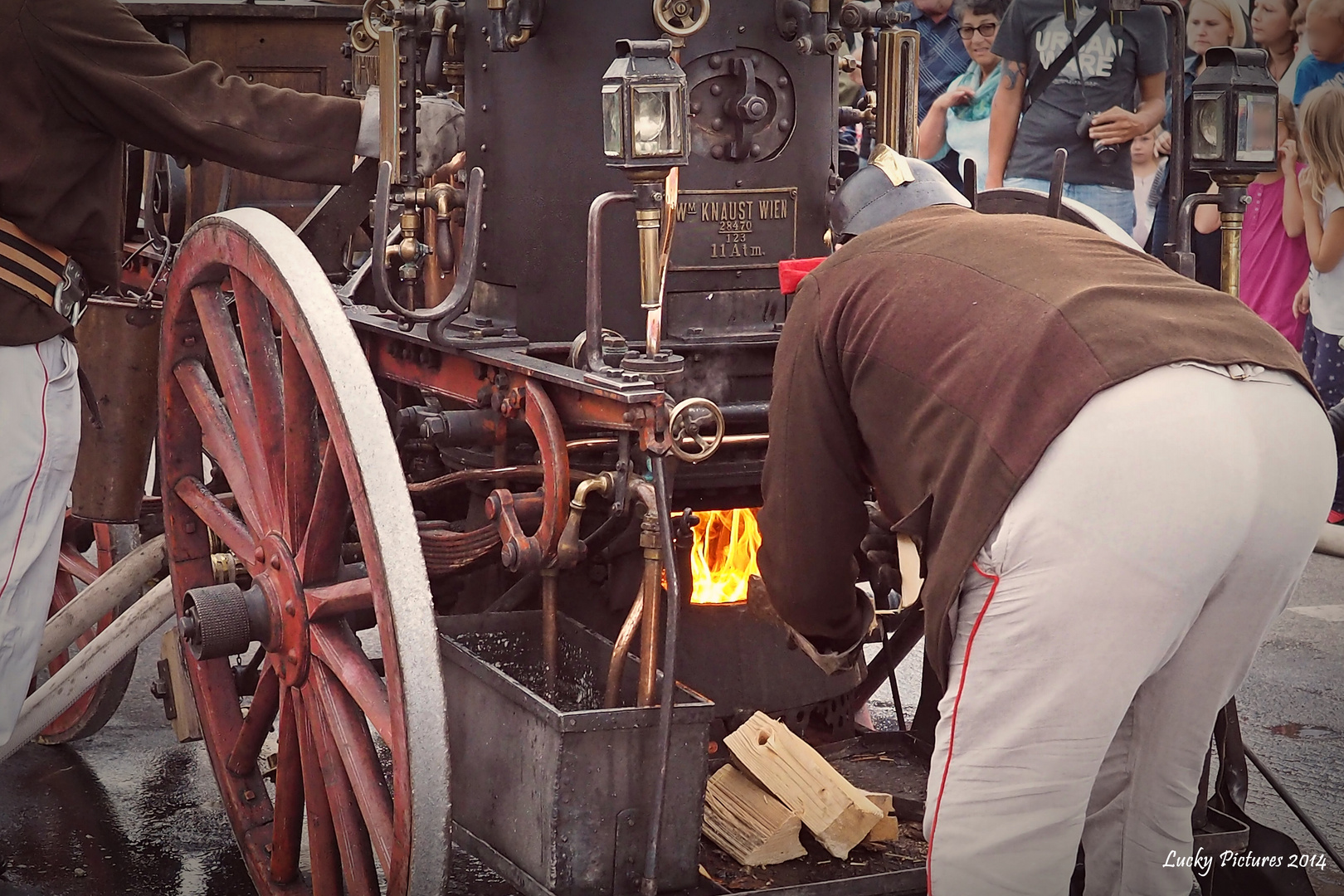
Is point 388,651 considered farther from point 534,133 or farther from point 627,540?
point 534,133

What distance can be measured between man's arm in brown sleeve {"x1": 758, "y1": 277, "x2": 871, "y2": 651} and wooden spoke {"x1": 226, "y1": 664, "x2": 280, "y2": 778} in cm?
105

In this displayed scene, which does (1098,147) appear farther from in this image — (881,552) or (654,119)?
(654,119)

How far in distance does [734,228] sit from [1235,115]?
1067mm

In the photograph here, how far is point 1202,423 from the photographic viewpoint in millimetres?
2234

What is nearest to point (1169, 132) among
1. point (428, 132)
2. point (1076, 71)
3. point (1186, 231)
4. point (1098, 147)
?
point (1098, 147)

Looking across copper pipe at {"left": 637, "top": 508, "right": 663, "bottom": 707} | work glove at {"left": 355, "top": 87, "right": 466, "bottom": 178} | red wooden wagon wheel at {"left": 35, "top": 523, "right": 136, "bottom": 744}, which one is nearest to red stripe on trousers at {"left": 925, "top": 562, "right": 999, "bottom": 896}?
copper pipe at {"left": 637, "top": 508, "right": 663, "bottom": 707}

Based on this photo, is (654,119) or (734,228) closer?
(654,119)

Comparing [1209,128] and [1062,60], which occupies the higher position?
[1062,60]

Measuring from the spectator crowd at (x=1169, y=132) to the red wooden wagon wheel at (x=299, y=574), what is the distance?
180 inches

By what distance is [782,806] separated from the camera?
10.5 ft

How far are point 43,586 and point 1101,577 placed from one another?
2.19 metres

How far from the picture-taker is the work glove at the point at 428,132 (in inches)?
136

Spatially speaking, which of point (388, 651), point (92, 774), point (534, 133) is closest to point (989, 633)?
point (388, 651)

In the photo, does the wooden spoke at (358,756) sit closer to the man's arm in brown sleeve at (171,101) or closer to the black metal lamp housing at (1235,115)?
the man's arm in brown sleeve at (171,101)
